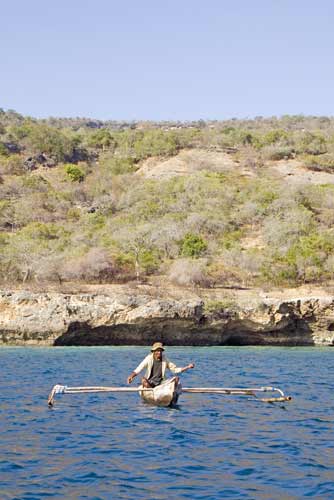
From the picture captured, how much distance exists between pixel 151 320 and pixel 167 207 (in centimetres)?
2847

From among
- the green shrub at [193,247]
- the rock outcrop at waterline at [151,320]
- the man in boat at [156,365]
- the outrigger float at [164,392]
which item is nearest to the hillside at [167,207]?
the green shrub at [193,247]

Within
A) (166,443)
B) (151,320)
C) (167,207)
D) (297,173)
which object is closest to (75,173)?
(167,207)

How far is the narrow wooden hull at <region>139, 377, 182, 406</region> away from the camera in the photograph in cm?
1653

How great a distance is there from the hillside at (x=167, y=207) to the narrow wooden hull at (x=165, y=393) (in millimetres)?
25569

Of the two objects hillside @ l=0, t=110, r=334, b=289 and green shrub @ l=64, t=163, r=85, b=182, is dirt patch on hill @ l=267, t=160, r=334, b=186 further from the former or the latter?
green shrub @ l=64, t=163, r=85, b=182

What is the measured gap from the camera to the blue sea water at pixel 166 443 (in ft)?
31.8

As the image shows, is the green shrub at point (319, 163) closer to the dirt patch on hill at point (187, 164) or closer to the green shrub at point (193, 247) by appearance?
the dirt patch on hill at point (187, 164)

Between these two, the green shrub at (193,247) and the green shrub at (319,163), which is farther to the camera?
the green shrub at (319,163)

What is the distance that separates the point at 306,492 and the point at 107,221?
53.3 metres

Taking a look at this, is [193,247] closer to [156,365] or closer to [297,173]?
[156,365]

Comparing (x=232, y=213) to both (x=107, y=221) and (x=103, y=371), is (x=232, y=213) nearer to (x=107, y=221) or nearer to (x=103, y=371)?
(x=107, y=221)

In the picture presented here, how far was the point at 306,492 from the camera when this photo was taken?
31.2 feet

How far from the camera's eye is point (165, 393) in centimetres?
1656

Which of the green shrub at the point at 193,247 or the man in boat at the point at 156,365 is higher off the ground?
the green shrub at the point at 193,247
